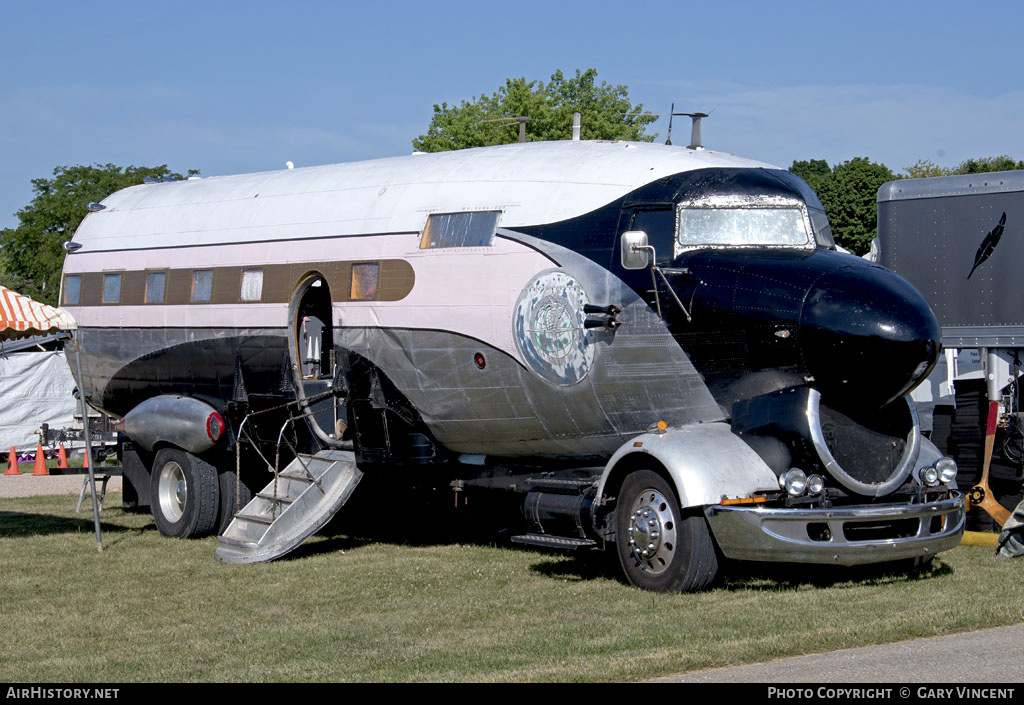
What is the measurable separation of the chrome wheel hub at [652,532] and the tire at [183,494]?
685 cm

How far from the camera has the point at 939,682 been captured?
6930 millimetres

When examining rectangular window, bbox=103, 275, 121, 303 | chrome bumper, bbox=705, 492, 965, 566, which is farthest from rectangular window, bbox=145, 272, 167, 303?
chrome bumper, bbox=705, 492, 965, 566

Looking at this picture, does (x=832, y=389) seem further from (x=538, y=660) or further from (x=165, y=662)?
(x=165, y=662)

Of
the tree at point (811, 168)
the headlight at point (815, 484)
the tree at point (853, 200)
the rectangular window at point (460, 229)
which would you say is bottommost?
the headlight at point (815, 484)

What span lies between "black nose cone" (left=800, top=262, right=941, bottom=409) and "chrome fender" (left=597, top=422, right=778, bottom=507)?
852 mm

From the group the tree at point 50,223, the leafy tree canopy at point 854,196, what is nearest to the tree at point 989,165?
the leafy tree canopy at point 854,196

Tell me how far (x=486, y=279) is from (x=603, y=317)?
1.47 meters

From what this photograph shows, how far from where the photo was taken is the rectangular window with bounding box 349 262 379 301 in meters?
13.4

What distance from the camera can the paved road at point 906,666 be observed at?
7.11 metres

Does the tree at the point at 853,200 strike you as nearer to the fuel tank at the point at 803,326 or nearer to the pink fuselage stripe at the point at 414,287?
the pink fuselage stripe at the point at 414,287

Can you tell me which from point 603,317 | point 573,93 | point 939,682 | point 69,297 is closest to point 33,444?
point 69,297

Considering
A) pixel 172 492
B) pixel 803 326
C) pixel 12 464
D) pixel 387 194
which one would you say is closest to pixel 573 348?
pixel 803 326

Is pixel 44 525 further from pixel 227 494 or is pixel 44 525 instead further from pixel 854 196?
pixel 854 196

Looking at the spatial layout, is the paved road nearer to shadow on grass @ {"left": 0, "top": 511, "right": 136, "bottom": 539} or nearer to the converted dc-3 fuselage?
the converted dc-3 fuselage
